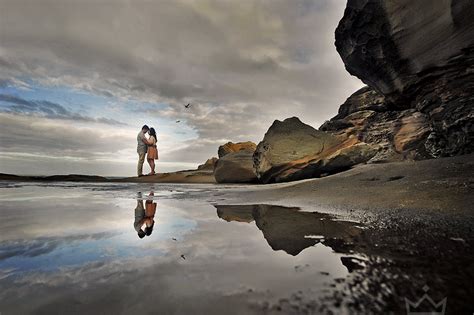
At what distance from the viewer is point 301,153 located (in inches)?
344

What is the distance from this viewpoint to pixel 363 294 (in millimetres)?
981

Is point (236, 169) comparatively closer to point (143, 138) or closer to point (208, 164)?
point (143, 138)

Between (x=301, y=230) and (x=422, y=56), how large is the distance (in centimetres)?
369

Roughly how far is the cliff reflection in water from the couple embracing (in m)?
13.0

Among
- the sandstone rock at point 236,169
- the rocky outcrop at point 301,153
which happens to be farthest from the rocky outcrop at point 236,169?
the rocky outcrop at point 301,153

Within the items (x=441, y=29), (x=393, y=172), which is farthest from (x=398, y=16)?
(x=393, y=172)

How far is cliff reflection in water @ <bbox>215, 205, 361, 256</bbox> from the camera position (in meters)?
1.70

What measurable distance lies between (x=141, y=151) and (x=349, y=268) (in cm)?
1500

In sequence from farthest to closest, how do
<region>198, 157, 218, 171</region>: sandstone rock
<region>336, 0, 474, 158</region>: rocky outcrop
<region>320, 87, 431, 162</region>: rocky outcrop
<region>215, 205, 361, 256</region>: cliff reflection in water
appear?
<region>198, 157, 218, 171</region>: sandstone rock
<region>320, 87, 431, 162</region>: rocky outcrop
<region>336, 0, 474, 158</region>: rocky outcrop
<region>215, 205, 361, 256</region>: cliff reflection in water

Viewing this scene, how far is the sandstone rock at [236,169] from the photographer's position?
38.0 ft

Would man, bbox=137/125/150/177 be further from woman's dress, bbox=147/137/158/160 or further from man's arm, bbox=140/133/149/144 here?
woman's dress, bbox=147/137/158/160

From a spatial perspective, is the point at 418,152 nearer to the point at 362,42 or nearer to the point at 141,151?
the point at 362,42

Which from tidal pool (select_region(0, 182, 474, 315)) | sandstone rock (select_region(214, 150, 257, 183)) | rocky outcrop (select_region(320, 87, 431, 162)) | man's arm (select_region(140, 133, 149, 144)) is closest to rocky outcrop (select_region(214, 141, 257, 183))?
sandstone rock (select_region(214, 150, 257, 183))

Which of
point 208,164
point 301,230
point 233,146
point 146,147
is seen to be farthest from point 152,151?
point 301,230
